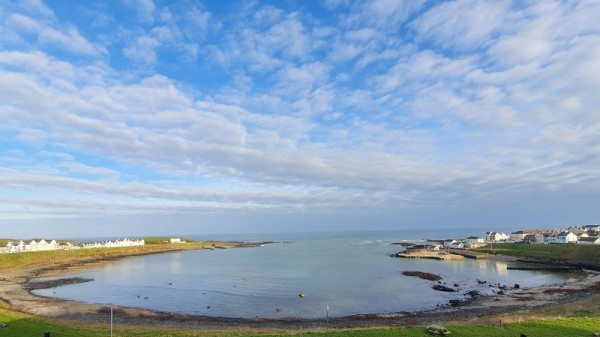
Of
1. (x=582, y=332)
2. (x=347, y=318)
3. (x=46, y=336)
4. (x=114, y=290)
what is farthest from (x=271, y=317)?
(x=114, y=290)

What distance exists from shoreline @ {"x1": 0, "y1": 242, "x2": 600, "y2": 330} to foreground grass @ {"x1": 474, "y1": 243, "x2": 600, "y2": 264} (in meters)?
33.4

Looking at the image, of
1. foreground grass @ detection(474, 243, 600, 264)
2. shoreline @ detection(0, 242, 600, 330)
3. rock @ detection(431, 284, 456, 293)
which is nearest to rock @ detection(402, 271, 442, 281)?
rock @ detection(431, 284, 456, 293)

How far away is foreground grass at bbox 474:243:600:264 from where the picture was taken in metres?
81.8

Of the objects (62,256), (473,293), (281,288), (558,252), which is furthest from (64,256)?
(558,252)

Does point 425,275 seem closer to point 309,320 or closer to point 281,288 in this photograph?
point 281,288

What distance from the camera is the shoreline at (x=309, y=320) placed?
115 feet

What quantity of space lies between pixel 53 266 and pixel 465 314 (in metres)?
89.0

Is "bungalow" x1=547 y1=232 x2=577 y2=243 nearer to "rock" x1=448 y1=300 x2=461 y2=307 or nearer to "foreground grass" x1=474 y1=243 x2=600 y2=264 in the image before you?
"foreground grass" x1=474 y1=243 x2=600 y2=264

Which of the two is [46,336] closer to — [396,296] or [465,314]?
[465,314]

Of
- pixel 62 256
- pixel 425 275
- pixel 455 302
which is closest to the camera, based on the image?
pixel 455 302

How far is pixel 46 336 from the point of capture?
18891mm

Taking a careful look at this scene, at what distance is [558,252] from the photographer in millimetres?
90812

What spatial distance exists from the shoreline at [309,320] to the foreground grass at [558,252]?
3344 cm

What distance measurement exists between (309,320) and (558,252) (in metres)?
80.4
